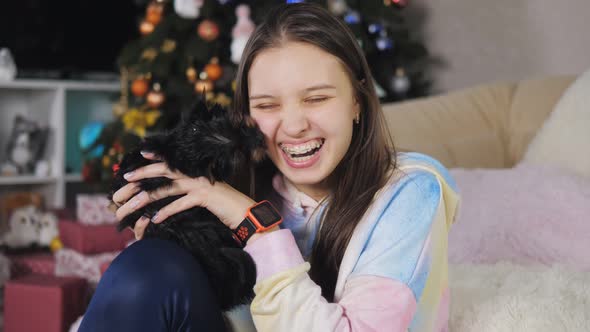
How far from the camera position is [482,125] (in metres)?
2.18

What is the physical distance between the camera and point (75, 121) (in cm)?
408

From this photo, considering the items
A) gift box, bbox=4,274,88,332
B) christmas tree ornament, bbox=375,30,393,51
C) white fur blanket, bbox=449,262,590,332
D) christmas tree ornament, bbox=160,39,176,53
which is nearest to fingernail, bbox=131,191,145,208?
white fur blanket, bbox=449,262,590,332

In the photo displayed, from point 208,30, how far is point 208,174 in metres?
2.07

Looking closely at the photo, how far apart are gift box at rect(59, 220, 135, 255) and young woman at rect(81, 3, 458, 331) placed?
1740mm

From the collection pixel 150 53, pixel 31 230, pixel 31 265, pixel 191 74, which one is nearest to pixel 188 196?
pixel 191 74

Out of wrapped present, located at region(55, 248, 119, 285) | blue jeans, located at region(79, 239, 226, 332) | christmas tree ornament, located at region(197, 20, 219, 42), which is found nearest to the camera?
blue jeans, located at region(79, 239, 226, 332)

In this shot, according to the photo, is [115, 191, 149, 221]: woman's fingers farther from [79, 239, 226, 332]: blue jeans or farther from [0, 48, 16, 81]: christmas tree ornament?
[0, 48, 16, 81]: christmas tree ornament

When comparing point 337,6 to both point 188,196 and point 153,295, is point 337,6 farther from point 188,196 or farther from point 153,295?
→ point 153,295

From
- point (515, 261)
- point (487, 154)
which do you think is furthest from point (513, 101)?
point (515, 261)

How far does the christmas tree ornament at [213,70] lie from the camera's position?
3.08 meters

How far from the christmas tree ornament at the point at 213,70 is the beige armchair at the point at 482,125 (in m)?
1.16

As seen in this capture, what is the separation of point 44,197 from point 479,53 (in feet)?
9.13

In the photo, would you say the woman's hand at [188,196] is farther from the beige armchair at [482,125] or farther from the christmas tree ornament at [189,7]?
the christmas tree ornament at [189,7]

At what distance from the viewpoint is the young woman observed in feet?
Answer: 3.28
